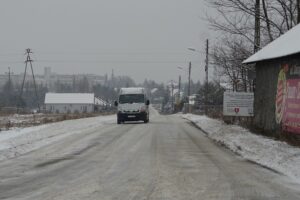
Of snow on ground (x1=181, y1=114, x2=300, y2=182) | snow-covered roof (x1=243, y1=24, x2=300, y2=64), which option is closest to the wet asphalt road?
snow on ground (x1=181, y1=114, x2=300, y2=182)

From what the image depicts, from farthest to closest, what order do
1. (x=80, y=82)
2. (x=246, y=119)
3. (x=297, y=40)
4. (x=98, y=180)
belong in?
(x=80, y=82)
(x=246, y=119)
(x=297, y=40)
(x=98, y=180)

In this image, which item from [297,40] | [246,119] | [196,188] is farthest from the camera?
[246,119]

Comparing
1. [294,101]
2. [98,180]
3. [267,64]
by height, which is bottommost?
[98,180]

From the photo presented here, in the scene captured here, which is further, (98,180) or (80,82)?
(80,82)

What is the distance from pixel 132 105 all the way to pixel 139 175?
92.8 ft

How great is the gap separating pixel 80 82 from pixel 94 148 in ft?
550

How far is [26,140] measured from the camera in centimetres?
2239

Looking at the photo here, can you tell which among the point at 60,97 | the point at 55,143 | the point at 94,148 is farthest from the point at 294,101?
the point at 60,97

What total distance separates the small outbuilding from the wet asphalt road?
3.16 meters

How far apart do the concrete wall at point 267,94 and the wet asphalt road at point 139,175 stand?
5497 mm

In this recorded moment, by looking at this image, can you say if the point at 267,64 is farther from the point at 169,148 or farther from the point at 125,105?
the point at 125,105

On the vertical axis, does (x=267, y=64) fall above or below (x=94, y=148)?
above

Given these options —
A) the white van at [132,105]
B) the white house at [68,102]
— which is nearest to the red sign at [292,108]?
the white van at [132,105]

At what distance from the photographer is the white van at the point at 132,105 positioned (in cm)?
4056
